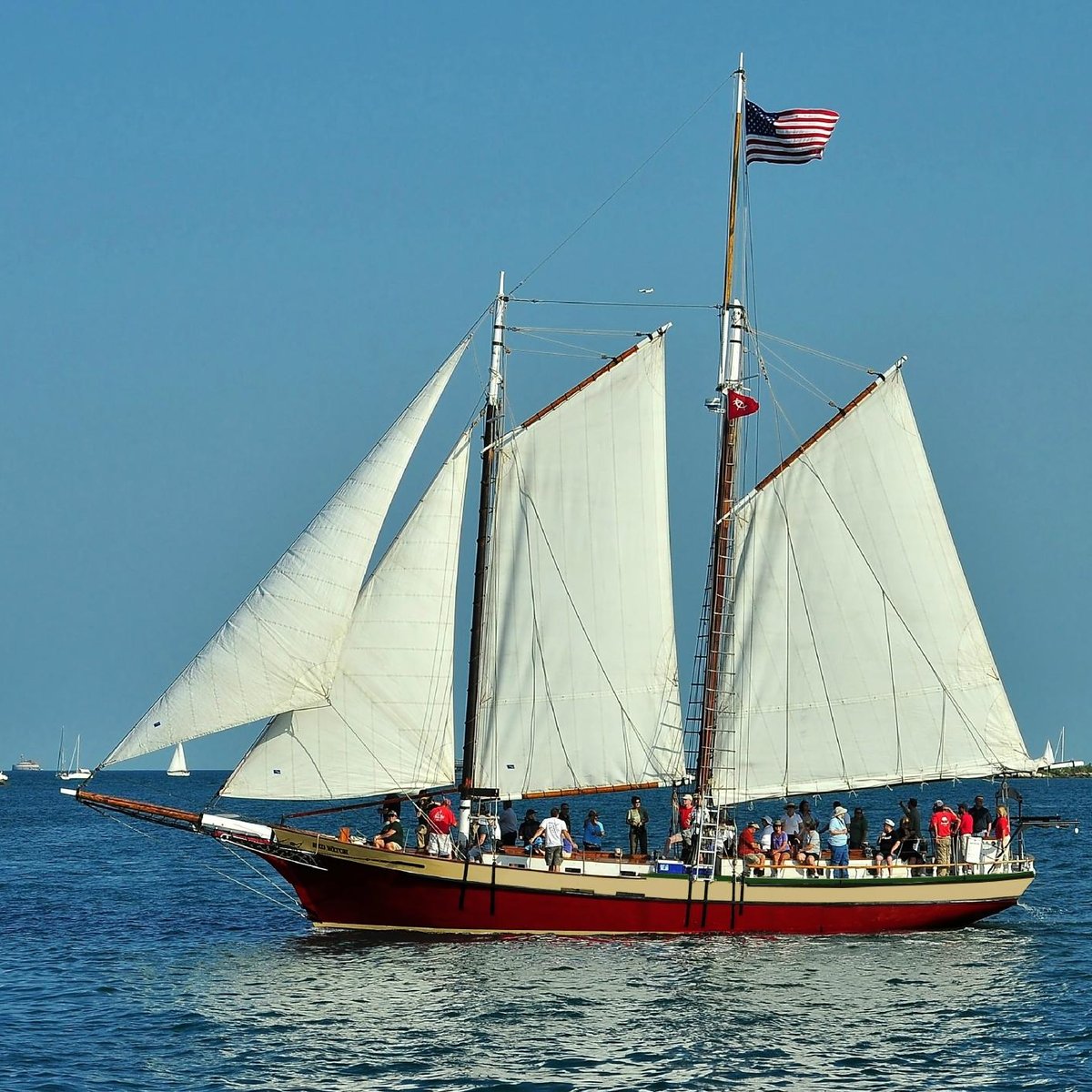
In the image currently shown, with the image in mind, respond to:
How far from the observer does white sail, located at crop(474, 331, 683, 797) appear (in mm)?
43375

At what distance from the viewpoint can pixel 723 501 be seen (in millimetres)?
45031

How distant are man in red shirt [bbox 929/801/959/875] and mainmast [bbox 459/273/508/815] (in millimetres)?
12025

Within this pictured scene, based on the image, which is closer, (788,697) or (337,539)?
(337,539)

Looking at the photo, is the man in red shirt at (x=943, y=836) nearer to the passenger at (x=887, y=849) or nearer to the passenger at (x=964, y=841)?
the passenger at (x=964, y=841)

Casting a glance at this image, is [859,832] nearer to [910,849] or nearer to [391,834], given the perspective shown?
[910,849]

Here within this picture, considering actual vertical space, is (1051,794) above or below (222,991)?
above

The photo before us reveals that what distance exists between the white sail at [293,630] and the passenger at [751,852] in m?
11.0

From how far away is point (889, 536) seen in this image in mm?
44562

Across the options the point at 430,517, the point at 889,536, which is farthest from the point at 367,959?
the point at 889,536

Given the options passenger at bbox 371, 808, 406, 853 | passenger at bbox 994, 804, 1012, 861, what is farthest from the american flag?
passenger at bbox 371, 808, 406, 853

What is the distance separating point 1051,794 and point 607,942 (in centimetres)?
15157

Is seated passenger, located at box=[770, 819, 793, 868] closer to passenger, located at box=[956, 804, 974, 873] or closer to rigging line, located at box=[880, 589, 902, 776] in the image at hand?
rigging line, located at box=[880, 589, 902, 776]

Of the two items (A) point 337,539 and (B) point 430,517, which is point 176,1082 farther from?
(B) point 430,517

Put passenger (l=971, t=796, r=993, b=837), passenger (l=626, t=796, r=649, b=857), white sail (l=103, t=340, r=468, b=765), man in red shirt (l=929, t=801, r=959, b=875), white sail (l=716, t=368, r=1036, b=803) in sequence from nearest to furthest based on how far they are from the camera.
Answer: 1. white sail (l=103, t=340, r=468, b=765)
2. passenger (l=626, t=796, r=649, b=857)
3. man in red shirt (l=929, t=801, r=959, b=875)
4. passenger (l=971, t=796, r=993, b=837)
5. white sail (l=716, t=368, r=1036, b=803)
